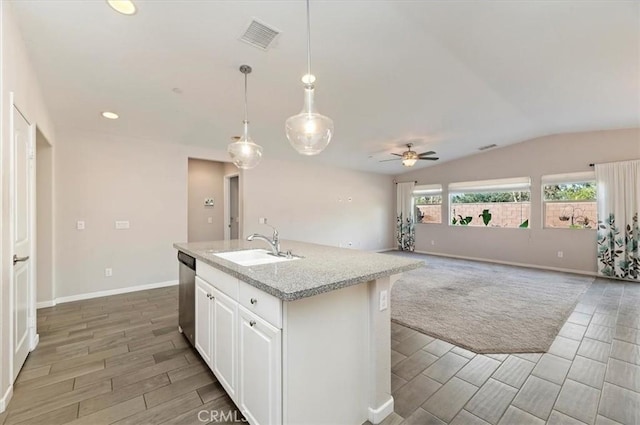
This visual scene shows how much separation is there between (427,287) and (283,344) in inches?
147

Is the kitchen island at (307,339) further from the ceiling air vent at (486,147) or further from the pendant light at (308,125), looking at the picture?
the ceiling air vent at (486,147)

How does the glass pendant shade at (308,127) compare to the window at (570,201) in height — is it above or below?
above

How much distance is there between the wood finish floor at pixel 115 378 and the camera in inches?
67.9

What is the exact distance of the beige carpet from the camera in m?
2.72

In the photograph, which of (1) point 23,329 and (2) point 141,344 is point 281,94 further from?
(1) point 23,329

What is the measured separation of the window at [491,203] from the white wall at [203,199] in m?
6.04

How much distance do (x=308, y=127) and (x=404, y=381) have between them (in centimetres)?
202

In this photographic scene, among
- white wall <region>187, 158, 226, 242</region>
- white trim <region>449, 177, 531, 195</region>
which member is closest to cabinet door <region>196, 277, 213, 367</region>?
white wall <region>187, 158, 226, 242</region>

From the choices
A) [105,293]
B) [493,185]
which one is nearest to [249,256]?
[105,293]

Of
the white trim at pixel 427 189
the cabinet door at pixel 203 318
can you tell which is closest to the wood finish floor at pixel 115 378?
the cabinet door at pixel 203 318

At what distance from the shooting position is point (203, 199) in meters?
6.37

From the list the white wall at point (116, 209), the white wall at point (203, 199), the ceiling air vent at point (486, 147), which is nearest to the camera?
the white wall at point (116, 209)

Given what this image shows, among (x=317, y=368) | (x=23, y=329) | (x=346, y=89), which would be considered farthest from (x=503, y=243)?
(x=23, y=329)

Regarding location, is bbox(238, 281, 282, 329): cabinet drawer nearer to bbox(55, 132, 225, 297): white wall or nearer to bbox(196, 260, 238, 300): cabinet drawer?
bbox(196, 260, 238, 300): cabinet drawer
